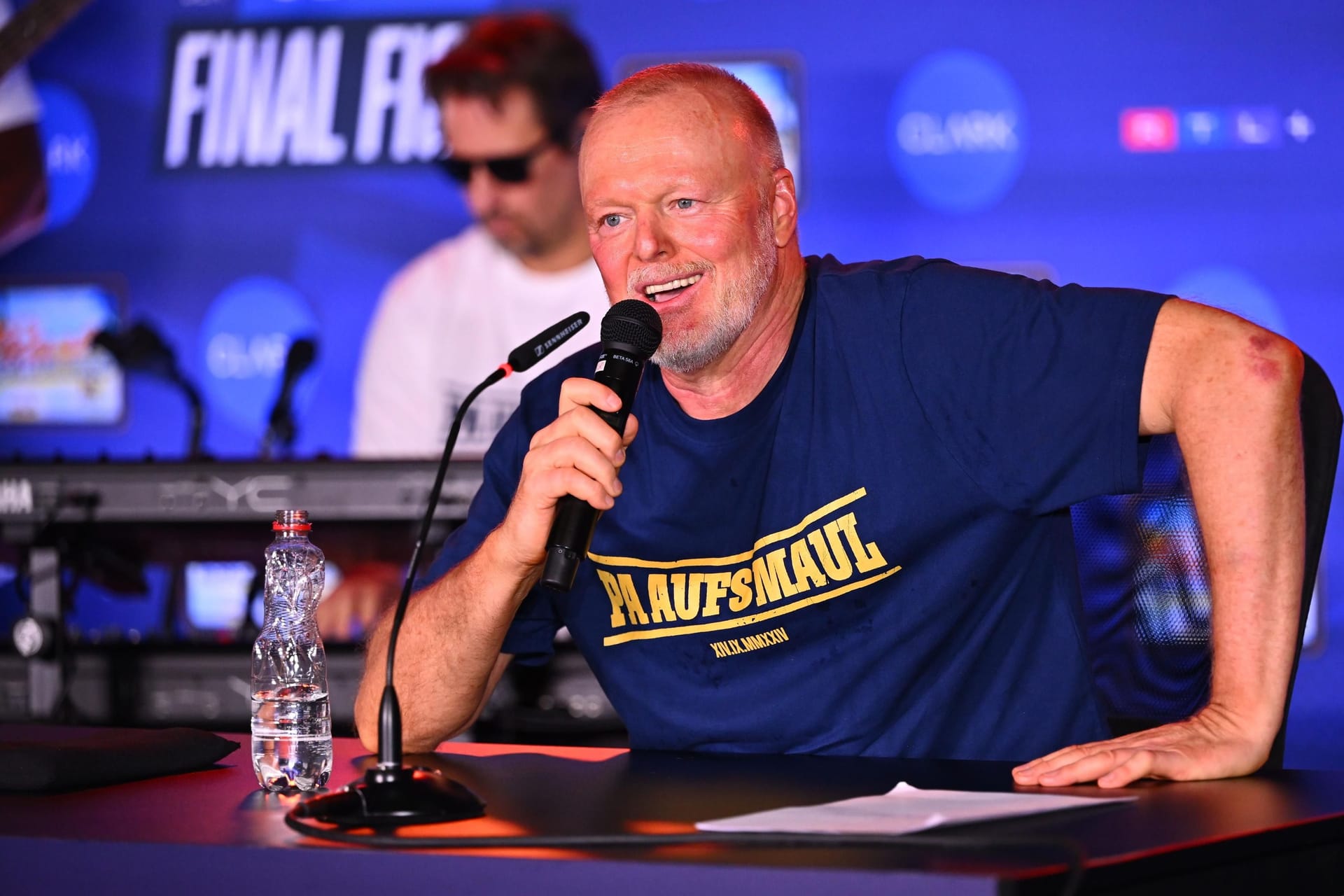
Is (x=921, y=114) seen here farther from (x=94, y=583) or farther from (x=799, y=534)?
(x=94, y=583)

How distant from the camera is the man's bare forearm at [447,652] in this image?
1.46 meters

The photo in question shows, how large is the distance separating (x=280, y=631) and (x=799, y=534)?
54 centimetres

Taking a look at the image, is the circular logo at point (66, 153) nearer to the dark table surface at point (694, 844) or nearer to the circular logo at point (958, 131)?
the circular logo at point (958, 131)

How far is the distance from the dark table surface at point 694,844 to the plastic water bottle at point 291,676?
31mm

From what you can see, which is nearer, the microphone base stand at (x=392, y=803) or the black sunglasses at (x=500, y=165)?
the microphone base stand at (x=392, y=803)

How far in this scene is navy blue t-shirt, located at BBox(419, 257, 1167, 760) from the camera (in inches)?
56.6

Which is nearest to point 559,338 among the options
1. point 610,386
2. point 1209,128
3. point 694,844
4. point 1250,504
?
point 610,386

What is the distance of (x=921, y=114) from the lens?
3.37 m

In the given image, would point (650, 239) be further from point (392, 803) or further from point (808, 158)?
point (808, 158)

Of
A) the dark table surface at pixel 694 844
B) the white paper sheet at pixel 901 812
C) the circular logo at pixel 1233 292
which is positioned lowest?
the dark table surface at pixel 694 844

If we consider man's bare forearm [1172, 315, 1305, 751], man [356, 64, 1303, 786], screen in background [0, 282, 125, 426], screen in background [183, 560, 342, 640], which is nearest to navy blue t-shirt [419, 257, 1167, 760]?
man [356, 64, 1303, 786]

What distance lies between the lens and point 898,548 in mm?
1460

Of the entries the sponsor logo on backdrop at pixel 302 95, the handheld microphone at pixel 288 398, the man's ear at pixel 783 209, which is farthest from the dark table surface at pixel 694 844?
the sponsor logo on backdrop at pixel 302 95

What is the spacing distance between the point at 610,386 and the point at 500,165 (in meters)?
2.45
